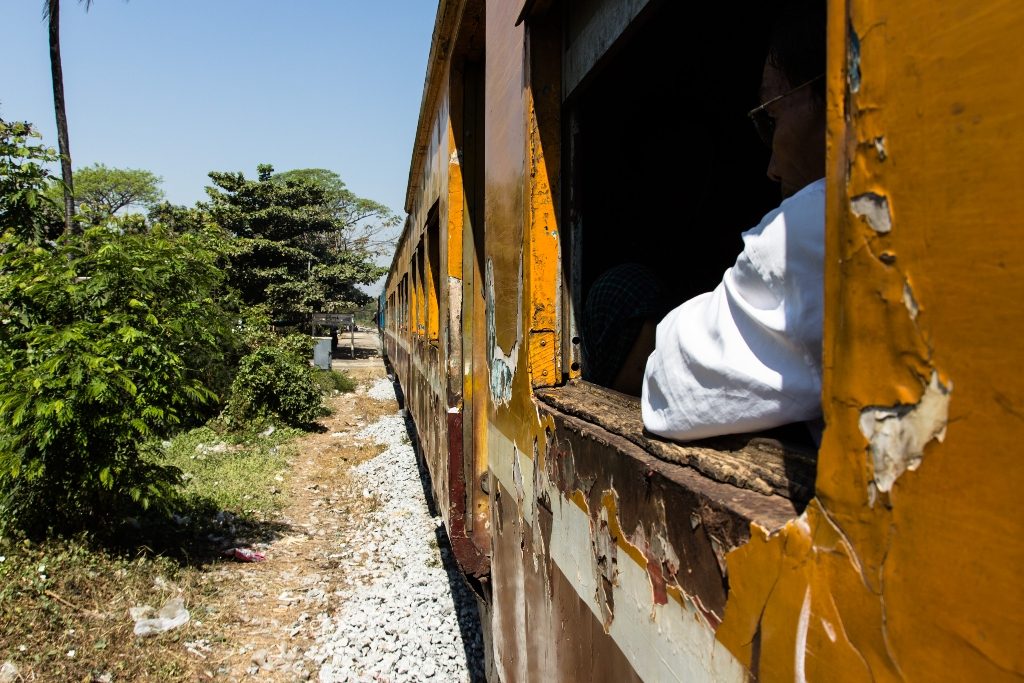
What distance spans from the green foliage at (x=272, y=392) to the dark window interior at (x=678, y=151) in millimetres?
10481

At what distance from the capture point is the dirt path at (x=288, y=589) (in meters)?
4.42

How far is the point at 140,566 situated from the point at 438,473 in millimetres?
2581

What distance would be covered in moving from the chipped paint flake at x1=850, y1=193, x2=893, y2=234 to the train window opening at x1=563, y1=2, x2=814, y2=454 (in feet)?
3.67

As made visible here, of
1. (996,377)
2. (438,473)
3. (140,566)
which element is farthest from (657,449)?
(140,566)

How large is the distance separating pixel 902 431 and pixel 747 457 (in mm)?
406

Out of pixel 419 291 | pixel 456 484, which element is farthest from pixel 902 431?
pixel 419 291

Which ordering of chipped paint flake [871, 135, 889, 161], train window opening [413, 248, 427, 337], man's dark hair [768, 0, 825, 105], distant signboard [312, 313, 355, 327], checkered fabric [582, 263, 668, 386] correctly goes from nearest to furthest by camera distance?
1. chipped paint flake [871, 135, 889, 161]
2. man's dark hair [768, 0, 825, 105]
3. checkered fabric [582, 263, 668, 386]
4. train window opening [413, 248, 427, 337]
5. distant signboard [312, 313, 355, 327]

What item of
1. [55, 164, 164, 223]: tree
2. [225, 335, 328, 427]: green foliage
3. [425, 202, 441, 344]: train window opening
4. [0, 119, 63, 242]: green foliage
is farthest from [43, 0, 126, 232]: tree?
[55, 164, 164, 223]: tree

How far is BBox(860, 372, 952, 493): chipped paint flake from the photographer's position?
0.57 metres

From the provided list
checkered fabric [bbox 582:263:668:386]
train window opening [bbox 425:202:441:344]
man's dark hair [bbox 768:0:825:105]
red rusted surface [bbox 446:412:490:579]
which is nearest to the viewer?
man's dark hair [bbox 768:0:825:105]

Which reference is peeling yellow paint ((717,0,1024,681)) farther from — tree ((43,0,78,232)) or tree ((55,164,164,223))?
tree ((55,164,164,223))

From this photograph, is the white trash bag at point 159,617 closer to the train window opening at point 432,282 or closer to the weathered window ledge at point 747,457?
the train window opening at point 432,282

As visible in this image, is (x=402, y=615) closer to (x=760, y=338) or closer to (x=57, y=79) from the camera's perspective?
(x=760, y=338)

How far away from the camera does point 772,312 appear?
871 mm
